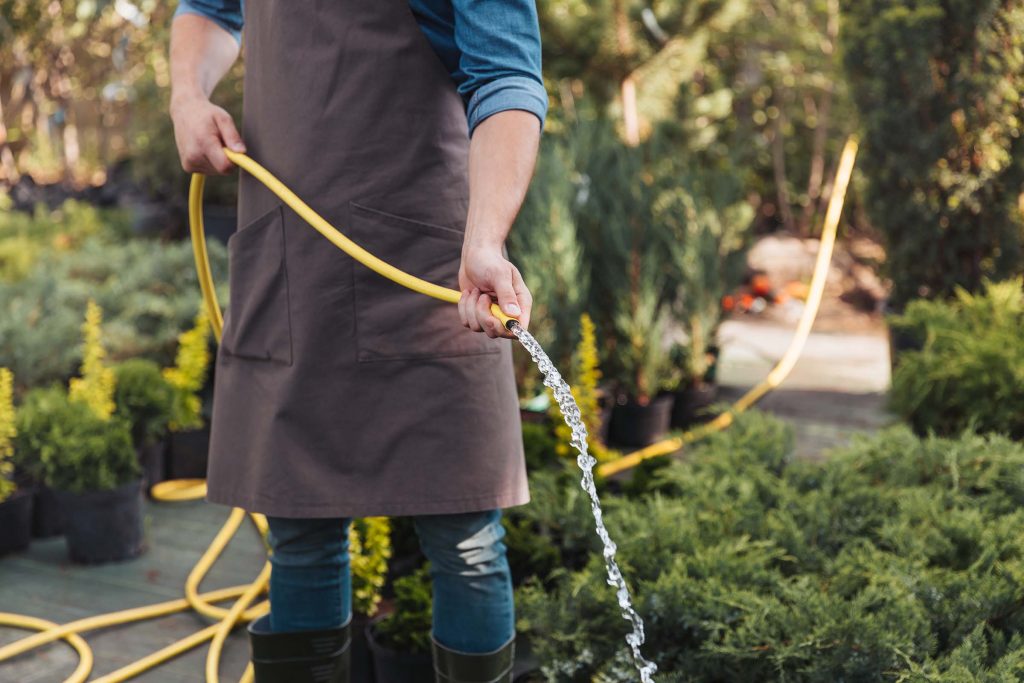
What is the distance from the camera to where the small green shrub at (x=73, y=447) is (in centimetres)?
278

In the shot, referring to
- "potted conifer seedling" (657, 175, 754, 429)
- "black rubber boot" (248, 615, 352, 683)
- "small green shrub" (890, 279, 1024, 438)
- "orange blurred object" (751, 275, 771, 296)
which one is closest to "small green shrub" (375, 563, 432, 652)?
"black rubber boot" (248, 615, 352, 683)

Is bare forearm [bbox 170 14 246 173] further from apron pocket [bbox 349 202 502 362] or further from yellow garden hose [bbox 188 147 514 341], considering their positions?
apron pocket [bbox 349 202 502 362]

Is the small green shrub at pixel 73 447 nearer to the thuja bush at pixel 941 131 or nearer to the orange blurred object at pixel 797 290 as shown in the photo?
the thuja bush at pixel 941 131

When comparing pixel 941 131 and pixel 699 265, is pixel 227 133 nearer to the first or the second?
pixel 699 265

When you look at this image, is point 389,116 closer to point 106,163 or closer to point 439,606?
point 439,606

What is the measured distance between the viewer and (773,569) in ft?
6.89

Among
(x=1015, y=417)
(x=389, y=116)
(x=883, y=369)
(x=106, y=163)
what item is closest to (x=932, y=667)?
(x=389, y=116)

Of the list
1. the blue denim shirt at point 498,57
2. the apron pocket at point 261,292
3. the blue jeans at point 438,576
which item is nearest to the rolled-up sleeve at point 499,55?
the blue denim shirt at point 498,57

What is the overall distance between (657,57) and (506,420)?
442cm

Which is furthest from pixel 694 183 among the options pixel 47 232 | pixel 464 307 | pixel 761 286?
pixel 47 232

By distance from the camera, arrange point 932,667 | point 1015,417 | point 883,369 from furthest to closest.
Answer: point 883,369 → point 1015,417 → point 932,667

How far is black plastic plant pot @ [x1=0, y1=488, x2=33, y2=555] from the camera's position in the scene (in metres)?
2.82

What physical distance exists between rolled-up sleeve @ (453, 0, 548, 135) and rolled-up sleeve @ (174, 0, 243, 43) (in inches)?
22.9

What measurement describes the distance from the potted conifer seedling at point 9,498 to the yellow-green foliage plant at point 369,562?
1.13m
